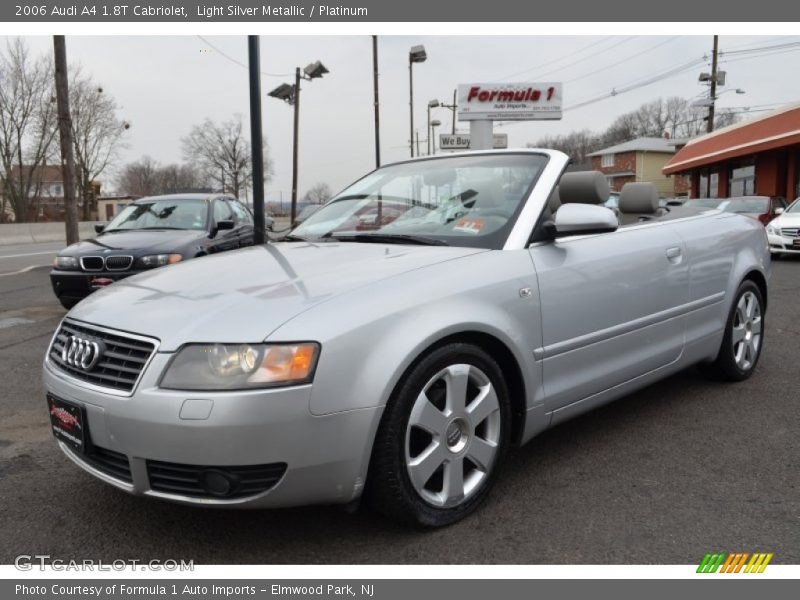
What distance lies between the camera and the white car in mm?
13617

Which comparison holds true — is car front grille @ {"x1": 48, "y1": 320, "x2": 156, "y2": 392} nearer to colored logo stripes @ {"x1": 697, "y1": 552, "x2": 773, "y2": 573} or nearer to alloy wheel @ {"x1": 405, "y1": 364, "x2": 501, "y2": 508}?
alloy wheel @ {"x1": 405, "y1": 364, "x2": 501, "y2": 508}

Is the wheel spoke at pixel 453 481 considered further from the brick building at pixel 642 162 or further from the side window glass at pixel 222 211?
the brick building at pixel 642 162

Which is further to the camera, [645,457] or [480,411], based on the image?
[645,457]

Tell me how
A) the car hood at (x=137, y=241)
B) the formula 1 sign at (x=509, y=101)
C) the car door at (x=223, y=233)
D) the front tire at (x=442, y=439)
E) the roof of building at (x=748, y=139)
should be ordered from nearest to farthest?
the front tire at (x=442, y=439) < the car hood at (x=137, y=241) < the car door at (x=223, y=233) < the roof of building at (x=748, y=139) < the formula 1 sign at (x=509, y=101)

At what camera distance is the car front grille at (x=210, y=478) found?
2.17 m

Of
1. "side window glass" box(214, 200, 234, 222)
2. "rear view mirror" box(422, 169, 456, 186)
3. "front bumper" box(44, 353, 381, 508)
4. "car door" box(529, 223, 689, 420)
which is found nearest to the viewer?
"front bumper" box(44, 353, 381, 508)

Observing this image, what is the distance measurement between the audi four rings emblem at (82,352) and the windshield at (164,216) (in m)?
5.92

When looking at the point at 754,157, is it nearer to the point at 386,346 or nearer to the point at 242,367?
the point at 386,346

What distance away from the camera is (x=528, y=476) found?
3.09m

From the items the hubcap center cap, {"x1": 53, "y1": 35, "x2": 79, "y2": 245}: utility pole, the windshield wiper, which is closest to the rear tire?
the windshield wiper

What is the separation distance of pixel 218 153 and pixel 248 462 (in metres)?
68.3

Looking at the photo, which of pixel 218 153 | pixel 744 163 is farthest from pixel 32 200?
pixel 744 163

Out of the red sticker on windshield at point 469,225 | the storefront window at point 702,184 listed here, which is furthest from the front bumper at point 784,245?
the storefront window at point 702,184
